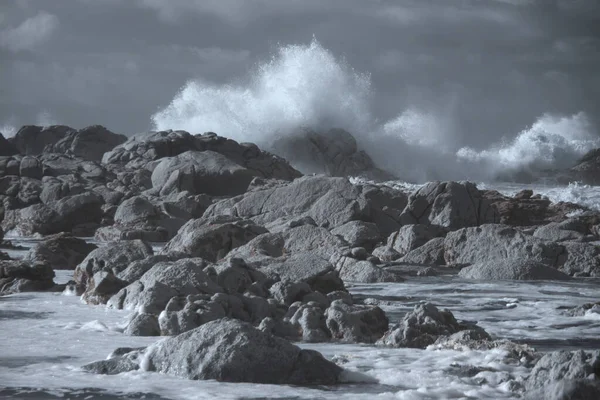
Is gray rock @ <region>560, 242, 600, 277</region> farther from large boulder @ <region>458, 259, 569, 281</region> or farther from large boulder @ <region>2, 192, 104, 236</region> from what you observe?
large boulder @ <region>2, 192, 104, 236</region>

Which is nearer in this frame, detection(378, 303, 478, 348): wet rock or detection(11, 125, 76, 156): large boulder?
detection(378, 303, 478, 348): wet rock

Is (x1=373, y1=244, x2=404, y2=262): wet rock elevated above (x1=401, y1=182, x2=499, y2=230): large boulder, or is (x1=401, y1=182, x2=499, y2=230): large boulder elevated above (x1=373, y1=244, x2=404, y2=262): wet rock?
(x1=401, y1=182, x2=499, y2=230): large boulder

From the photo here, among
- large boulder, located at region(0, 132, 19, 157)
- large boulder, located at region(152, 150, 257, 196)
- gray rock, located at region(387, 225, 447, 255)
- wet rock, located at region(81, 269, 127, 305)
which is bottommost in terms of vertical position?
wet rock, located at region(81, 269, 127, 305)

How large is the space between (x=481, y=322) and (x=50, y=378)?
468cm

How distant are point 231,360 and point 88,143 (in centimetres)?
4213

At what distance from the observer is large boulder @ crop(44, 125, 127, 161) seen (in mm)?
44750

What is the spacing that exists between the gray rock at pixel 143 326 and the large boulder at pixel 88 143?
126 feet

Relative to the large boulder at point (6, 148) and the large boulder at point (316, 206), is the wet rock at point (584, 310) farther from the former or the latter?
the large boulder at point (6, 148)

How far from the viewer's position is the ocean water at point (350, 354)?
489 cm

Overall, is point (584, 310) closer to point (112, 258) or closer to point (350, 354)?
point (350, 354)

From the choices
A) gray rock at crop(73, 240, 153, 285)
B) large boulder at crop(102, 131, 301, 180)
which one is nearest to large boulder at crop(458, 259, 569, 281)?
gray rock at crop(73, 240, 153, 285)

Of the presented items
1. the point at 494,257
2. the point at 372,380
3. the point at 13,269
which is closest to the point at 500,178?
the point at 494,257

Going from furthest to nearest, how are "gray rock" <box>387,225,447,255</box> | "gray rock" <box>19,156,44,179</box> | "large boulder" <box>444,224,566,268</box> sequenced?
1. "gray rock" <box>19,156,44,179</box>
2. "gray rock" <box>387,225,447,255</box>
3. "large boulder" <box>444,224,566,268</box>

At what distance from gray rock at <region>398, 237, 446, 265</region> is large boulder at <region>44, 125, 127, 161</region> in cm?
3220
